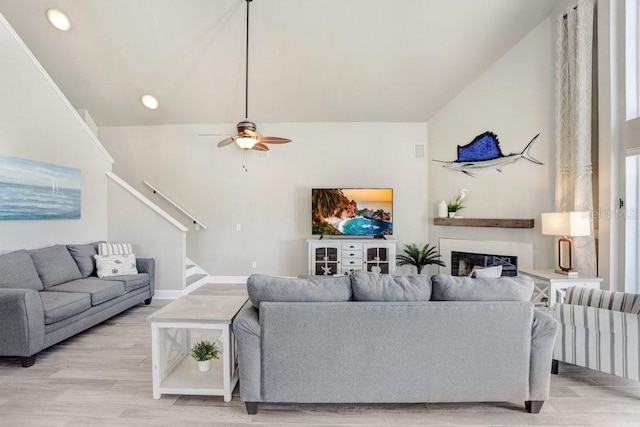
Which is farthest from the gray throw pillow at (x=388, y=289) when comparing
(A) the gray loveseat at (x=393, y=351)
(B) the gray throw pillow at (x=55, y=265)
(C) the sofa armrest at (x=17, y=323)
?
(B) the gray throw pillow at (x=55, y=265)

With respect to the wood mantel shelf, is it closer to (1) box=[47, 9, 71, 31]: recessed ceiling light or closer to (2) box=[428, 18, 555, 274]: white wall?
(2) box=[428, 18, 555, 274]: white wall

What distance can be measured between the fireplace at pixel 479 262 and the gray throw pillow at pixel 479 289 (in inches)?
113

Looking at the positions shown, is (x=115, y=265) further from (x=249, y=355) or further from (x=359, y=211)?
(x=359, y=211)

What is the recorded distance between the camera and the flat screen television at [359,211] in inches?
219

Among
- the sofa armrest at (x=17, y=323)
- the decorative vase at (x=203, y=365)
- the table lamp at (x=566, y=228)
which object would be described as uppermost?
the table lamp at (x=566, y=228)

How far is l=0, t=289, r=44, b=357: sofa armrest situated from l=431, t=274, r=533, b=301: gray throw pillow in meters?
3.14

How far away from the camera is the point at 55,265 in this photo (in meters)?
3.69

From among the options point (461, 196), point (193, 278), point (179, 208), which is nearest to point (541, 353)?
point (461, 196)

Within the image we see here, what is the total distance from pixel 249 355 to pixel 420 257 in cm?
410

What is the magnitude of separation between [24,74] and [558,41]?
20.1ft

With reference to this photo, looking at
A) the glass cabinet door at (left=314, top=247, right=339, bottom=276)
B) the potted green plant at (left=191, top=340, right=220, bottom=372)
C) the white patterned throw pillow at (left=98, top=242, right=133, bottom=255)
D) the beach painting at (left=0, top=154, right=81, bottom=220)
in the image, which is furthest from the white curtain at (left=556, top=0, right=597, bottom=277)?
the beach painting at (left=0, top=154, right=81, bottom=220)

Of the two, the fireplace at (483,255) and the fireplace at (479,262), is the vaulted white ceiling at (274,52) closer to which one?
the fireplace at (483,255)

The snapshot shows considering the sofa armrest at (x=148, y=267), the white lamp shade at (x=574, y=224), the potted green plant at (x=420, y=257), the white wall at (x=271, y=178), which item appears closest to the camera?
the white lamp shade at (x=574, y=224)

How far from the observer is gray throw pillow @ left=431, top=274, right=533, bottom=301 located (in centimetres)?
211
